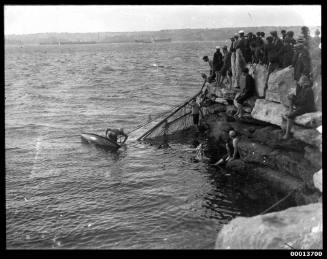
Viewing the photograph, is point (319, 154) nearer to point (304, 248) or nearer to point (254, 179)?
point (254, 179)

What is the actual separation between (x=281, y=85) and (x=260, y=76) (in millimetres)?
2420

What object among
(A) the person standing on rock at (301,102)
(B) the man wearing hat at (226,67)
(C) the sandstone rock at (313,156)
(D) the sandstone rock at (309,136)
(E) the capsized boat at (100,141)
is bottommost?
(E) the capsized boat at (100,141)

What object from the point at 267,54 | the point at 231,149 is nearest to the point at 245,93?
the point at 267,54

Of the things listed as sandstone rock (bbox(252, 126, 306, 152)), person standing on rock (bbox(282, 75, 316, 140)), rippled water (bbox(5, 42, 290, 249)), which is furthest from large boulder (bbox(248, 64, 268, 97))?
rippled water (bbox(5, 42, 290, 249))

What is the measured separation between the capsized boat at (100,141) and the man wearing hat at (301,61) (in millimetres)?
13088

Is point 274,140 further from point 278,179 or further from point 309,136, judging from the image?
point 309,136

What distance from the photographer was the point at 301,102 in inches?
762

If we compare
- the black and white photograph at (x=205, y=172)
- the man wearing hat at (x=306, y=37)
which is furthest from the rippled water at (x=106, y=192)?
the man wearing hat at (x=306, y=37)

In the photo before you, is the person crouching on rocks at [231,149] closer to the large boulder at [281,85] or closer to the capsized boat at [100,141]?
the large boulder at [281,85]

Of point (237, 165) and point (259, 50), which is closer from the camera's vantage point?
point (237, 165)

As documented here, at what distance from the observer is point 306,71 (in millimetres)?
20031

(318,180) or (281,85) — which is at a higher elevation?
(281,85)

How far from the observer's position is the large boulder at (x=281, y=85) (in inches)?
834

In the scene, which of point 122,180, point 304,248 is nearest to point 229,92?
point 122,180
